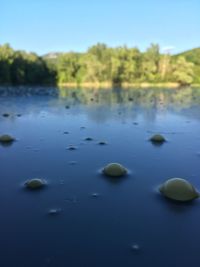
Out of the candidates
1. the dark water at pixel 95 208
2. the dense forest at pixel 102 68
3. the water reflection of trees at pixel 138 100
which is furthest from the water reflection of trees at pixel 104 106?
the dense forest at pixel 102 68

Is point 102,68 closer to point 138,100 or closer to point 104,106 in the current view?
point 138,100

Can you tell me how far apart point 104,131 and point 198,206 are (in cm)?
860

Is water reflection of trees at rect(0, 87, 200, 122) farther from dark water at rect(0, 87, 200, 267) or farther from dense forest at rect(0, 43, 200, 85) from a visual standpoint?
dense forest at rect(0, 43, 200, 85)

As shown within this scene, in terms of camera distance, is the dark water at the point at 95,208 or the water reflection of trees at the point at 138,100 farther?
the water reflection of trees at the point at 138,100

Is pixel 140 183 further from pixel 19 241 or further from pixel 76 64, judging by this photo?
pixel 76 64

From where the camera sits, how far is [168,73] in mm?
100438

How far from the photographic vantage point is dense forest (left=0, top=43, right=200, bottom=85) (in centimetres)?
9219

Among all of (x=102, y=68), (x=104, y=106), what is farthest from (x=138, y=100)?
(x=102, y=68)

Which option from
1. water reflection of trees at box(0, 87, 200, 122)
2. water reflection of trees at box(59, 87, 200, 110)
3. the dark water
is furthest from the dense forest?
the dark water

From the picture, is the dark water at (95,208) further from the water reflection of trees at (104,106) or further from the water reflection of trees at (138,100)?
the water reflection of trees at (138,100)

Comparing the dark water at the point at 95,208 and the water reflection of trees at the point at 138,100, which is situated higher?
the dark water at the point at 95,208

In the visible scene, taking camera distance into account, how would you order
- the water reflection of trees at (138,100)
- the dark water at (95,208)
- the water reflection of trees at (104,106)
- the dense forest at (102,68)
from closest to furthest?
the dark water at (95,208) → the water reflection of trees at (104,106) → the water reflection of trees at (138,100) → the dense forest at (102,68)

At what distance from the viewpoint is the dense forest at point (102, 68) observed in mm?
92188

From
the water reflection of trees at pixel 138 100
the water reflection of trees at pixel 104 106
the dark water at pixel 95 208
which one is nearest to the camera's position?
the dark water at pixel 95 208
